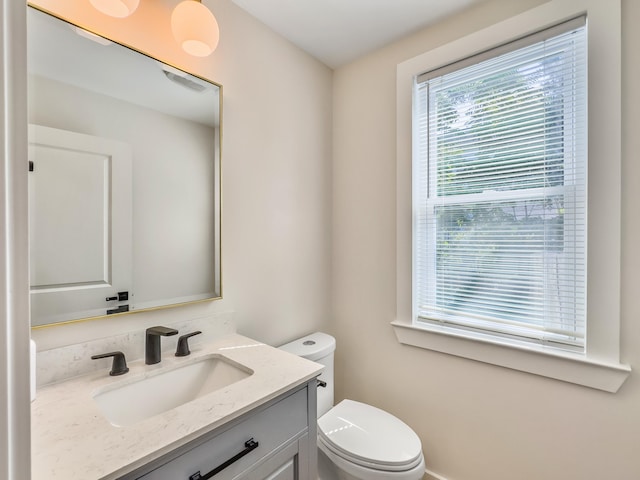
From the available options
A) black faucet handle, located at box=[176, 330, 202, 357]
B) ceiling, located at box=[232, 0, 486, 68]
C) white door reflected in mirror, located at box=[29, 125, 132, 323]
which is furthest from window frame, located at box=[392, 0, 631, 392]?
white door reflected in mirror, located at box=[29, 125, 132, 323]

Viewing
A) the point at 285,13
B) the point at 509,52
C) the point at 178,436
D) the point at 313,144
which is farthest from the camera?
the point at 313,144

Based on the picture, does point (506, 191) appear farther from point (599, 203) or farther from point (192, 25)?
point (192, 25)

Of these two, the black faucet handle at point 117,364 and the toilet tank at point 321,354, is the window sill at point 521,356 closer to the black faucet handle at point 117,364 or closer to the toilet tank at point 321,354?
the toilet tank at point 321,354

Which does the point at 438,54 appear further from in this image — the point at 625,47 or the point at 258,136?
the point at 258,136

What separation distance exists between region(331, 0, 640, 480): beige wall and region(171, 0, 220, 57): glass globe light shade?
99cm

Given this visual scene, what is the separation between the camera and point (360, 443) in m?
1.24

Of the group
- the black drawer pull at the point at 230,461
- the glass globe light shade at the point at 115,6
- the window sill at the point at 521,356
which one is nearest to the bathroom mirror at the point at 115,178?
the glass globe light shade at the point at 115,6

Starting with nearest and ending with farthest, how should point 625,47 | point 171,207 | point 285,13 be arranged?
point 625,47
point 171,207
point 285,13

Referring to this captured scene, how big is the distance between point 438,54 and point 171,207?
1.46 metres

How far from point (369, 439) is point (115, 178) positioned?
4.67ft

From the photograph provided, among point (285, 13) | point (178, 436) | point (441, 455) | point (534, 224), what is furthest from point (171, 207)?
point (441, 455)

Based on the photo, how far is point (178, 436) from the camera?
67 centimetres

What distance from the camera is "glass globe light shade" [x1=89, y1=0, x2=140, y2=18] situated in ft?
3.01

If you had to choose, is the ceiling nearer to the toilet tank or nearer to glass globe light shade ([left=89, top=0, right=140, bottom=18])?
glass globe light shade ([left=89, top=0, right=140, bottom=18])
